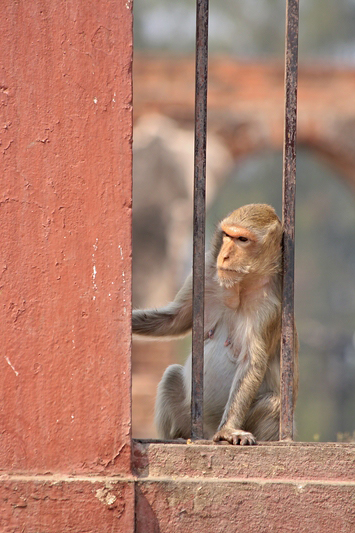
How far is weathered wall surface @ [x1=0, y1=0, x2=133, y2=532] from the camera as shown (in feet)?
9.65

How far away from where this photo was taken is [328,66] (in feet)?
56.5

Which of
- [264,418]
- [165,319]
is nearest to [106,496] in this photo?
[264,418]

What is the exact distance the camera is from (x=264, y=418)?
13.0 ft

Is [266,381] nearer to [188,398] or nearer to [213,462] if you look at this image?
[188,398]

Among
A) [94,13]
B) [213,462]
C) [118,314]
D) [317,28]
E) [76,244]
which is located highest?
[317,28]

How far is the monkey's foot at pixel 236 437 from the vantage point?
128 inches

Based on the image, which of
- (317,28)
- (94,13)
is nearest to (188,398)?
(94,13)

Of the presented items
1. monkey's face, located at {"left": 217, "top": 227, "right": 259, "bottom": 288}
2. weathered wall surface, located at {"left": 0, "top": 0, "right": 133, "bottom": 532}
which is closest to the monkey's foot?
weathered wall surface, located at {"left": 0, "top": 0, "right": 133, "bottom": 532}

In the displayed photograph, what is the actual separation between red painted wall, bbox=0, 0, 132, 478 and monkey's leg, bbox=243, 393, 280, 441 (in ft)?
3.72

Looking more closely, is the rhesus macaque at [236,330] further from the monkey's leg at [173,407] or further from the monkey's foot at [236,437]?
the monkey's foot at [236,437]

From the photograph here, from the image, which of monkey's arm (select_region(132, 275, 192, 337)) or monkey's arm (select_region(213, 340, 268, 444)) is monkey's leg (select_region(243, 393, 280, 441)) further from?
monkey's arm (select_region(132, 275, 192, 337))

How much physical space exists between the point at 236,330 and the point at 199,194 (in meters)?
1.19

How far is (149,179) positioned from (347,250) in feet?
51.3

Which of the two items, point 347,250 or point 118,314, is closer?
point 118,314
